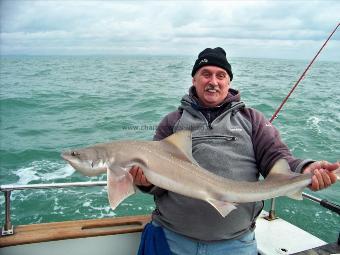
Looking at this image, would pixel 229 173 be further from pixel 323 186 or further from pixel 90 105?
pixel 90 105

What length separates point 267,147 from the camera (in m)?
2.83

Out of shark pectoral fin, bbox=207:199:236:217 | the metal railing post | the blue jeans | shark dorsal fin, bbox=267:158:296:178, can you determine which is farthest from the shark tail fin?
the metal railing post

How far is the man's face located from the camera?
3094 millimetres

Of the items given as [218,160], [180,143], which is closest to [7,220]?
[180,143]

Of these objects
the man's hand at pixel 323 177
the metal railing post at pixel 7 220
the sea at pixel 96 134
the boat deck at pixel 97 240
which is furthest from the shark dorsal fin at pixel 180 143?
the sea at pixel 96 134

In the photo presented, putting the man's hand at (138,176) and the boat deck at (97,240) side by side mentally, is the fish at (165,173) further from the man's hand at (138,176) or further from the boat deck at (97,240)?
the boat deck at (97,240)

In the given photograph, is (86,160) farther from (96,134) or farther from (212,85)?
(96,134)

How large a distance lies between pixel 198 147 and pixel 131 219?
1157 millimetres

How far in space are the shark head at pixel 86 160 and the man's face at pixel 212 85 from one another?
1151 millimetres

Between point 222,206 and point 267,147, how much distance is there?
68 centimetres

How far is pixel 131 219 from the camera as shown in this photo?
3.51 m

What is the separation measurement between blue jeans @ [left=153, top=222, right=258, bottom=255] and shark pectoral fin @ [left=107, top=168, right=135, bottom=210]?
2.04 ft

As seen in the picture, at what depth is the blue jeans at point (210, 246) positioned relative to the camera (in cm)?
268

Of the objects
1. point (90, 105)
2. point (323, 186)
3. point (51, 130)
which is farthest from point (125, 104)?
point (323, 186)
